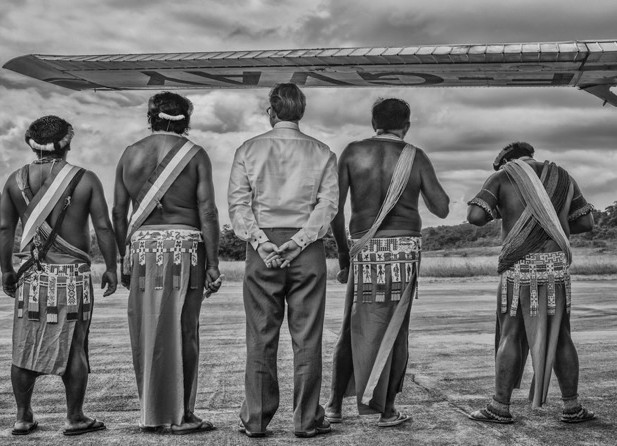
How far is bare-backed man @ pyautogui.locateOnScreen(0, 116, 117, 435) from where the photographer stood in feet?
16.0

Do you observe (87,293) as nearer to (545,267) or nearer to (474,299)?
(545,267)

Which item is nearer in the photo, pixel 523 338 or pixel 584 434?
pixel 584 434

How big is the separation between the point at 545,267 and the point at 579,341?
5154 millimetres

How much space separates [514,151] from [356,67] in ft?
5.48

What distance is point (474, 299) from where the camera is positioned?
1848 cm

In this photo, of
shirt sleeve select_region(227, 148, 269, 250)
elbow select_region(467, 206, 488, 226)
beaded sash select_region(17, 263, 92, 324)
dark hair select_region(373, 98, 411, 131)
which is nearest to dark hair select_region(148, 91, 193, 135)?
shirt sleeve select_region(227, 148, 269, 250)

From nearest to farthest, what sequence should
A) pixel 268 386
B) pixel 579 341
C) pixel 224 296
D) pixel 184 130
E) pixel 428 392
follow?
pixel 268 386 → pixel 184 130 → pixel 428 392 → pixel 579 341 → pixel 224 296

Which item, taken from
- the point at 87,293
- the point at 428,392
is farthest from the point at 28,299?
the point at 428,392

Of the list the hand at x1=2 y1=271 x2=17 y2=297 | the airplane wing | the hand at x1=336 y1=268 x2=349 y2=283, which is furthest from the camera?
the airplane wing

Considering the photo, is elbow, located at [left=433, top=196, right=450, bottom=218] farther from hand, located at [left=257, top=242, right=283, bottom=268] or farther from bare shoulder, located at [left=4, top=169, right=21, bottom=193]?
bare shoulder, located at [left=4, top=169, right=21, bottom=193]

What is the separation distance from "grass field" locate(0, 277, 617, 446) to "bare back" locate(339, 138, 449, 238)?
1.24 m

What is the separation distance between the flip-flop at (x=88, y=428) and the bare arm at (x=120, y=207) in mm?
1030

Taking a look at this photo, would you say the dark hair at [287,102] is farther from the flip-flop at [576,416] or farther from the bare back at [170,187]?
the flip-flop at [576,416]

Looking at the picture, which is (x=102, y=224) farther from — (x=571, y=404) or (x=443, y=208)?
(x=571, y=404)
